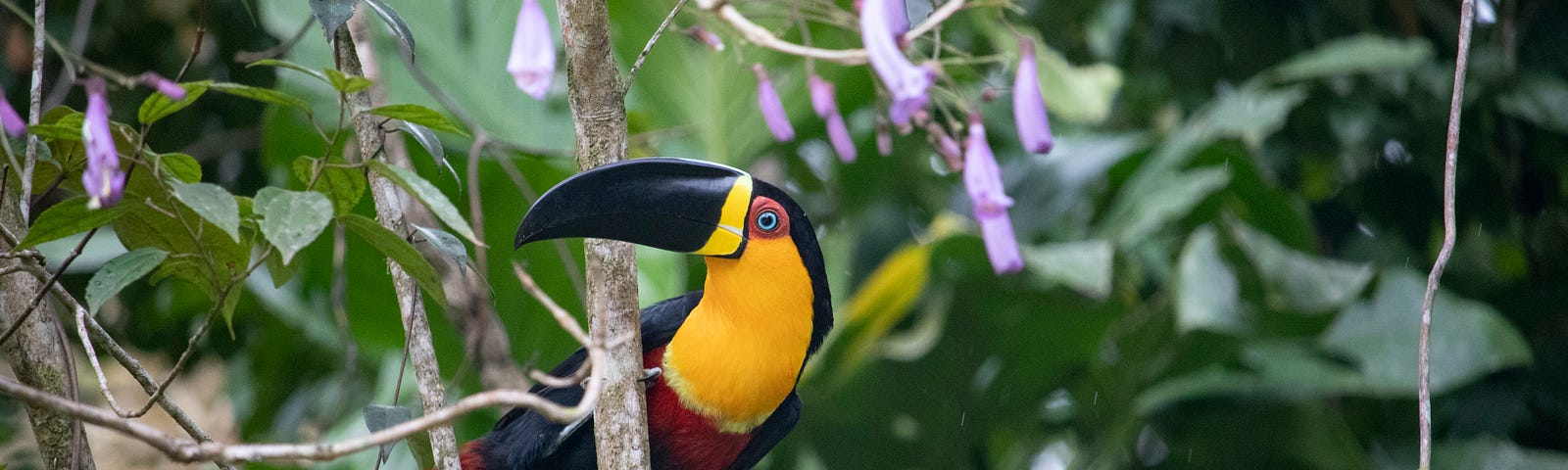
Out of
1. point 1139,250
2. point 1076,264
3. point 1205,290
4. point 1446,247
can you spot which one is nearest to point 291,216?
point 1446,247

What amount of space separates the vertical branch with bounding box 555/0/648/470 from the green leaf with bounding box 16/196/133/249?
468mm

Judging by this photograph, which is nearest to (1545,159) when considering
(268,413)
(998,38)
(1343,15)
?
(1343,15)

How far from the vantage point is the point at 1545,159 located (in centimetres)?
330

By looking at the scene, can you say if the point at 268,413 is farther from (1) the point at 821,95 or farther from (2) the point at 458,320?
(1) the point at 821,95

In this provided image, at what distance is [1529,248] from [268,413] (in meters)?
3.59

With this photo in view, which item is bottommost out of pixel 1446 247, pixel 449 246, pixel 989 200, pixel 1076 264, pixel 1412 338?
pixel 1412 338

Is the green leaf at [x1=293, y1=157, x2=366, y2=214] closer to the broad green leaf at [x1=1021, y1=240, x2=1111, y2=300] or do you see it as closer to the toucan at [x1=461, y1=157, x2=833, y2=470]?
the toucan at [x1=461, y1=157, x2=833, y2=470]

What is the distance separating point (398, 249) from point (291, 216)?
0.22 metres

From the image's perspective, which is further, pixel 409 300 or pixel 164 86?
pixel 409 300

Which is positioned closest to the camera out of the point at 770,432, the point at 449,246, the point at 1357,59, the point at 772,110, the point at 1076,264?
the point at 449,246

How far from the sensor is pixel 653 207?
1545mm

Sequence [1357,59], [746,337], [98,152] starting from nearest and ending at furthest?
[98,152] → [746,337] → [1357,59]

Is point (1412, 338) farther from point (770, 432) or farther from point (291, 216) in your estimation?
point (291, 216)

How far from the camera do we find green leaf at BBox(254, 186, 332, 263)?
3.34 feet
